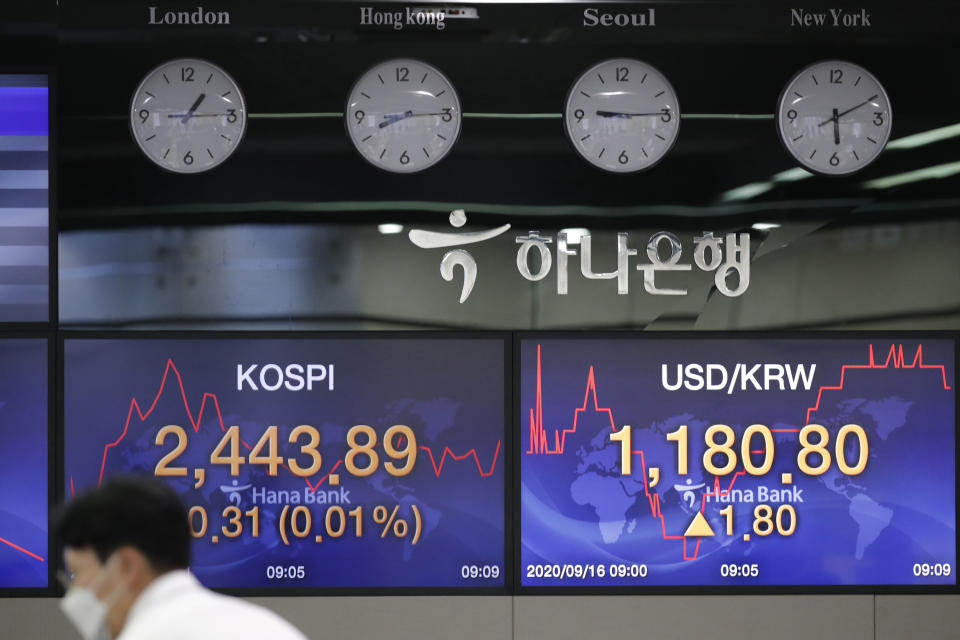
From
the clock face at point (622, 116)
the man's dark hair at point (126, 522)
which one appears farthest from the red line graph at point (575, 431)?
the man's dark hair at point (126, 522)

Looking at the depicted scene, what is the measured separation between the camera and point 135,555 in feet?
6.29

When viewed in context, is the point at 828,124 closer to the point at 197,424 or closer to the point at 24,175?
the point at 197,424

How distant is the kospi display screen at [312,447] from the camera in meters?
Answer: 4.77

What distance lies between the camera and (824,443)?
484 cm

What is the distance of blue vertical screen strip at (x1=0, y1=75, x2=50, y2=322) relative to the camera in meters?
4.82

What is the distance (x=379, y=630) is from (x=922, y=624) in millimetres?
2215

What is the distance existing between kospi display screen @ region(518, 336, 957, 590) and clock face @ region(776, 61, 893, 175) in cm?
75

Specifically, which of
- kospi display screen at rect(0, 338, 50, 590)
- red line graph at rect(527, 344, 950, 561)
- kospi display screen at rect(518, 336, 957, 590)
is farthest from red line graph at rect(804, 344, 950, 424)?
kospi display screen at rect(0, 338, 50, 590)

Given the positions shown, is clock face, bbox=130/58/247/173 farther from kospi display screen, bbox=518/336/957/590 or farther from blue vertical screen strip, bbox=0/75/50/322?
kospi display screen, bbox=518/336/957/590

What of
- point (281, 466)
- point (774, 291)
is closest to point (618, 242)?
point (774, 291)

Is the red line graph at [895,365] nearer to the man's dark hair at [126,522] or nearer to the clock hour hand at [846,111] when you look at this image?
the clock hour hand at [846,111]

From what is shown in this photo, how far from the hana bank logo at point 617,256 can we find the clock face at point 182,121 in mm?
879

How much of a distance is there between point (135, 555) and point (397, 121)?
3148 millimetres

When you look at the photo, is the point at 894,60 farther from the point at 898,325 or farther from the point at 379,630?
the point at 379,630
